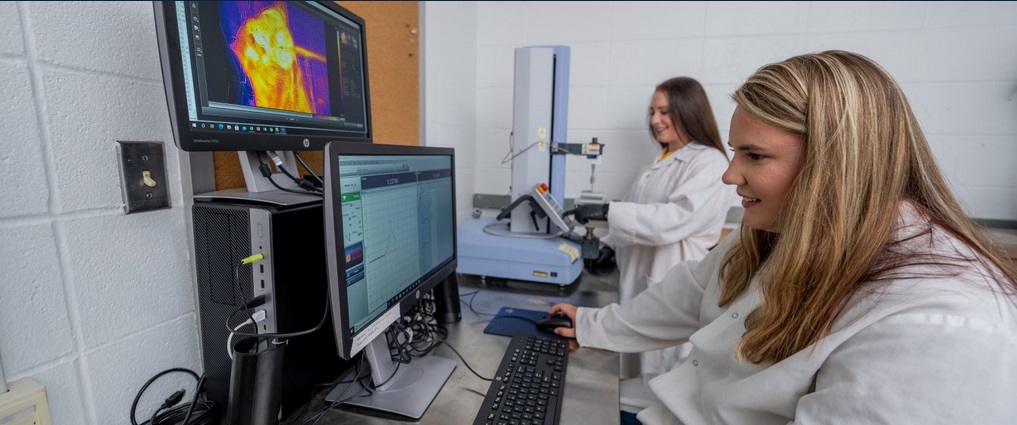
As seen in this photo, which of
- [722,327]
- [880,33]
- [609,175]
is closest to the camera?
[722,327]

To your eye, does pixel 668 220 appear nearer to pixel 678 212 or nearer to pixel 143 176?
pixel 678 212

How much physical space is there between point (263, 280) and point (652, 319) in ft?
2.76

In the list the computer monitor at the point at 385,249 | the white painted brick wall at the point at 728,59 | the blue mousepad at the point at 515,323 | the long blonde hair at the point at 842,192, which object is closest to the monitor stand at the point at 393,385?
the computer monitor at the point at 385,249

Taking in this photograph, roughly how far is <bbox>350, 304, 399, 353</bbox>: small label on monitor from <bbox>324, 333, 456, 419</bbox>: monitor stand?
0.09 metres

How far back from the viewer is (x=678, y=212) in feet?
5.21

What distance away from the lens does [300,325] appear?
70 centimetres

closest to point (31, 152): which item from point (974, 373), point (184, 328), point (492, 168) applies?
point (184, 328)

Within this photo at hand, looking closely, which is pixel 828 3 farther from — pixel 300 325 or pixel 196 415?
pixel 196 415

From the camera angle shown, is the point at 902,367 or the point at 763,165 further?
the point at 763,165

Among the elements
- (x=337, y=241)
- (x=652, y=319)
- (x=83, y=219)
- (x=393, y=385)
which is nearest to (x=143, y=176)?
(x=83, y=219)

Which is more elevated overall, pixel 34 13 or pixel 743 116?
pixel 34 13

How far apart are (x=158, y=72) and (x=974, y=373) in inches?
46.8

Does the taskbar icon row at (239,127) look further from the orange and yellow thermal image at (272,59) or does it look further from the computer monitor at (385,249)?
the computer monitor at (385,249)

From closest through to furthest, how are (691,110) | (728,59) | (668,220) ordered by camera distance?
1. (668,220)
2. (691,110)
3. (728,59)
